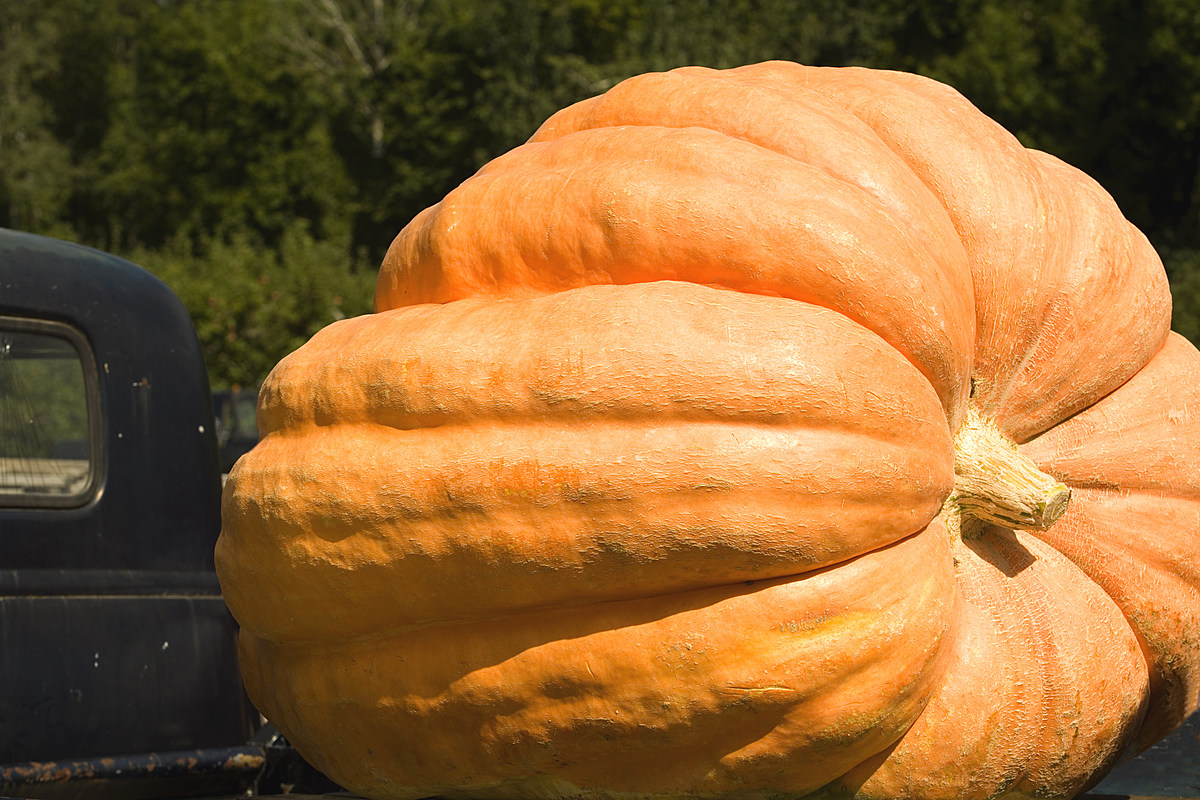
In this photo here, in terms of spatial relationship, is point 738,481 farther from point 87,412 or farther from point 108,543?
point 87,412

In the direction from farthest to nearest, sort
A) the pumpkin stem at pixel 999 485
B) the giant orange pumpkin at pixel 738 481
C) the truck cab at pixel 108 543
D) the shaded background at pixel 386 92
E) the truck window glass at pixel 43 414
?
the shaded background at pixel 386 92 → the truck window glass at pixel 43 414 → the truck cab at pixel 108 543 → the pumpkin stem at pixel 999 485 → the giant orange pumpkin at pixel 738 481

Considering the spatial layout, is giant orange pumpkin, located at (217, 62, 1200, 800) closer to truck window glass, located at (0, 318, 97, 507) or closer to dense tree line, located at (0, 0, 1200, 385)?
truck window glass, located at (0, 318, 97, 507)

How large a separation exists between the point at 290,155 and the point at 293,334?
1364cm

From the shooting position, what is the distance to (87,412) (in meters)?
2.49

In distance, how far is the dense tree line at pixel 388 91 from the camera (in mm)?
22375

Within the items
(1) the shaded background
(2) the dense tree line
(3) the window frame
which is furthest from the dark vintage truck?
(2) the dense tree line

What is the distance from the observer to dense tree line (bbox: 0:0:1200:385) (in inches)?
881

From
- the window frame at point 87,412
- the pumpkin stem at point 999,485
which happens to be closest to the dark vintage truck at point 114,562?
the window frame at point 87,412

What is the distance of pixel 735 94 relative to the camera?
7.33ft

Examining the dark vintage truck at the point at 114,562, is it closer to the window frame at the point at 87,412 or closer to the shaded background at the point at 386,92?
the window frame at the point at 87,412

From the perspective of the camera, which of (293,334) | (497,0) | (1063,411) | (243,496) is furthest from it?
(497,0)

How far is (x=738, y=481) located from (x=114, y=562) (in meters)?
1.44

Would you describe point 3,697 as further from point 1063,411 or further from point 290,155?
point 290,155

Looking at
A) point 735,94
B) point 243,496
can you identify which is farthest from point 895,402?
point 243,496
